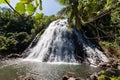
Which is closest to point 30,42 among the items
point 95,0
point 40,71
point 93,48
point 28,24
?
point 28,24

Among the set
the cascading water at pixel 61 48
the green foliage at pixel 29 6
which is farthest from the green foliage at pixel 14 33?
the green foliage at pixel 29 6

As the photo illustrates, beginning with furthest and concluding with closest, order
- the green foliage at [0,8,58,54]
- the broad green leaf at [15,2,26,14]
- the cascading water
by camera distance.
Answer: the green foliage at [0,8,58,54] < the cascading water < the broad green leaf at [15,2,26,14]

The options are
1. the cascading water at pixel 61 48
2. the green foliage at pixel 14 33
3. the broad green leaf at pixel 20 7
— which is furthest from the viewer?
the green foliage at pixel 14 33

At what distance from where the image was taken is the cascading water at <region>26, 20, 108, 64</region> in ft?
80.3

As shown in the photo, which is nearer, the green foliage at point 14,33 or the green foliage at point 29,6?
the green foliage at point 29,6

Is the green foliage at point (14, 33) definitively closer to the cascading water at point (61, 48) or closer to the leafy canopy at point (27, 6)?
the cascading water at point (61, 48)

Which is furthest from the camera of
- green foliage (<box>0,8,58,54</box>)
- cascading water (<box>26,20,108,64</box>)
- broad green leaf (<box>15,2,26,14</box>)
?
green foliage (<box>0,8,58,54</box>)

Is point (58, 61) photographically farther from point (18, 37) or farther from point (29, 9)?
point (29, 9)

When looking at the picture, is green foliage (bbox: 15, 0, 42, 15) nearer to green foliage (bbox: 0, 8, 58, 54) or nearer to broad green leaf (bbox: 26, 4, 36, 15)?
broad green leaf (bbox: 26, 4, 36, 15)

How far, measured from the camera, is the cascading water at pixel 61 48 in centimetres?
2448

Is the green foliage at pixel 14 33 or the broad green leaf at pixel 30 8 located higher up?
the green foliage at pixel 14 33

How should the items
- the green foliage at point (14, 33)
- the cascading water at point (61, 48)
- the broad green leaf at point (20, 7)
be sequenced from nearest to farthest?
the broad green leaf at point (20, 7) → the cascading water at point (61, 48) → the green foliage at point (14, 33)

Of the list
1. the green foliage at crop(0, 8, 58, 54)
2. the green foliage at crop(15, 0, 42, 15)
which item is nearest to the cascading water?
the green foliage at crop(0, 8, 58, 54)

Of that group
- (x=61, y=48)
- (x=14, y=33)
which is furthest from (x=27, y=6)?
(x=14, y=33)
